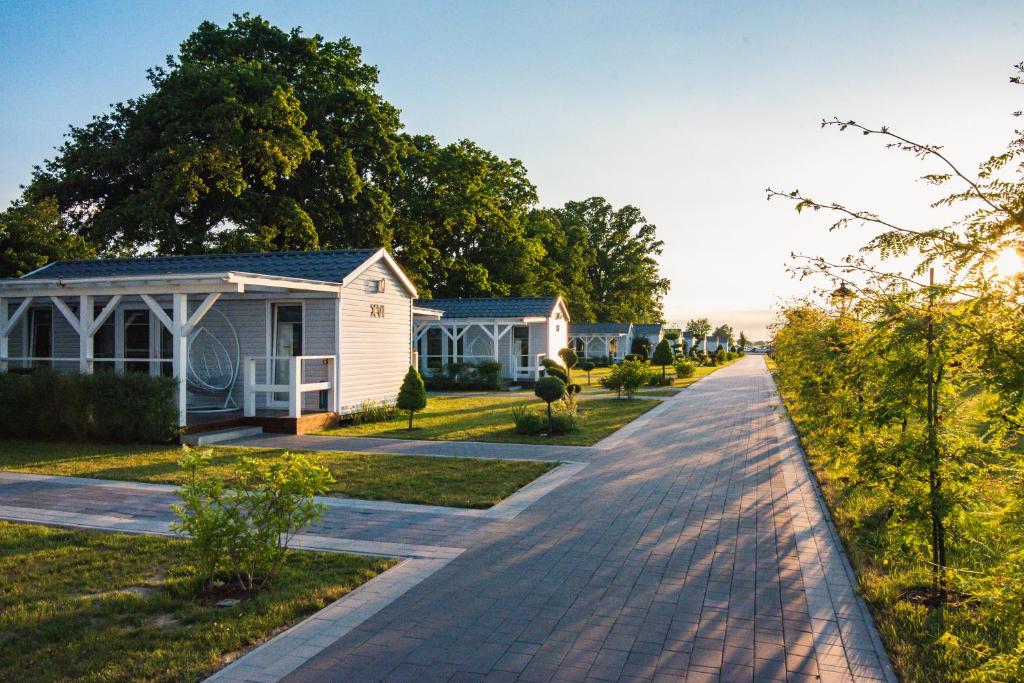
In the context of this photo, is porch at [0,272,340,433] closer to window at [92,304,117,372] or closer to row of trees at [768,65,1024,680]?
window at [92,304,117,372]

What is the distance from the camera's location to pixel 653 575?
5699 millimetres

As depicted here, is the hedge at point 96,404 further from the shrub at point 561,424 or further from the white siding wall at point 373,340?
the shrub at point 561,424

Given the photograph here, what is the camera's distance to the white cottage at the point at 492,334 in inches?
1135

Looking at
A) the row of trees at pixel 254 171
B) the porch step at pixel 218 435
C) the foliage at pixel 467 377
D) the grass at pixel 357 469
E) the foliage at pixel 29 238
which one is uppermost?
the row of trees at pixel 254 171

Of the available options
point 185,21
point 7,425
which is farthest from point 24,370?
point 185,21

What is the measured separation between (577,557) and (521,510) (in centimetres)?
184

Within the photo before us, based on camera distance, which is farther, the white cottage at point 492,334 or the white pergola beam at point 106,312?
the white cottage at point 492,334

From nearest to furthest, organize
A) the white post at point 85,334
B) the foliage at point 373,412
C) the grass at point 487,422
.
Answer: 1. the white post at point 85,334
2. the grass at point 487,422
3. the foliage at point 373,412

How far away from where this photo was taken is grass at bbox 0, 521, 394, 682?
4.14 m

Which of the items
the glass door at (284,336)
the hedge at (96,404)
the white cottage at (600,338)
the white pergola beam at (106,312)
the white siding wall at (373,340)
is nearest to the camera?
the hedge at (96,404)

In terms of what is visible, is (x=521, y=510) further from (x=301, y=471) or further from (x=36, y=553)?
(x=36, y=553)

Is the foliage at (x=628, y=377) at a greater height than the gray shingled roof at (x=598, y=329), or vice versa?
the gray shingled roof at (x=598, y=329)

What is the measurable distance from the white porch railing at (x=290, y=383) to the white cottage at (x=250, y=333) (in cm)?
2

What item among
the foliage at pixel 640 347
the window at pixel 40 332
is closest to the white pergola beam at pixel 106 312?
the window at pixel 40 332
